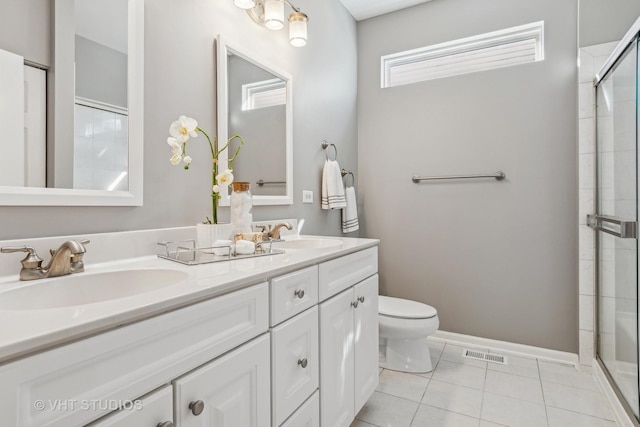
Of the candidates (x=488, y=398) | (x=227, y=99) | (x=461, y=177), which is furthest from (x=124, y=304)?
(x=461, y=177)

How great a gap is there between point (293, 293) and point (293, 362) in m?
0.22

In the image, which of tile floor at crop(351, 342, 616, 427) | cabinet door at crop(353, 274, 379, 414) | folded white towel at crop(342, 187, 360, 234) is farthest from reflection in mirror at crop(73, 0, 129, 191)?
folded white towel at crop(342, 187, 360, 234)

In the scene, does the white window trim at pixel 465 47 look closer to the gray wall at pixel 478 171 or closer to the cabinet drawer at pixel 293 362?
the gray wall at pixel 478 171

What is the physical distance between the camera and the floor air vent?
2297mm

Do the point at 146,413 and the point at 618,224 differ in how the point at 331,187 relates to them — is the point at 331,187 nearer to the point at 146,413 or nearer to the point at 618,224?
the point at 618,224

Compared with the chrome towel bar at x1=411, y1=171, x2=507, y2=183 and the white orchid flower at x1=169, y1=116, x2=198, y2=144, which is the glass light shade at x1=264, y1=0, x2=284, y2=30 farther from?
the chrome towel bar at x1=411, y1=171, x2=507, y2=183

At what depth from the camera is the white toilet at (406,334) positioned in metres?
2.07

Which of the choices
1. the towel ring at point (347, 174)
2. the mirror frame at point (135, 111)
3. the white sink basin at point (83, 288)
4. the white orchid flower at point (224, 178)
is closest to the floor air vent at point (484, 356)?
the towel ring at point (347, 174)

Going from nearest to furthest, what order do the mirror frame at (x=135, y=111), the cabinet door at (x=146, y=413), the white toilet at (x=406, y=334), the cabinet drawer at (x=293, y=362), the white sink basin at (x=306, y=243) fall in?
the cabinet door at (x=146, y=413) → the cabinet drawer at (x=293, y=362) → the mirror frame at (x=135, y=111) → the white sink basin at (x=306, y=243) → the white toilet at (x=406, y=334)

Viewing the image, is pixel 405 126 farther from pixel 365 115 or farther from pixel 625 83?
pixel 625 83

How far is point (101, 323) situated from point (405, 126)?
255cm

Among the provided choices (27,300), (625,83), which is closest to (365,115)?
(625,83)

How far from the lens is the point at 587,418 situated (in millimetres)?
1674

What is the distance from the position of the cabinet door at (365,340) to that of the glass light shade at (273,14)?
1.35m
